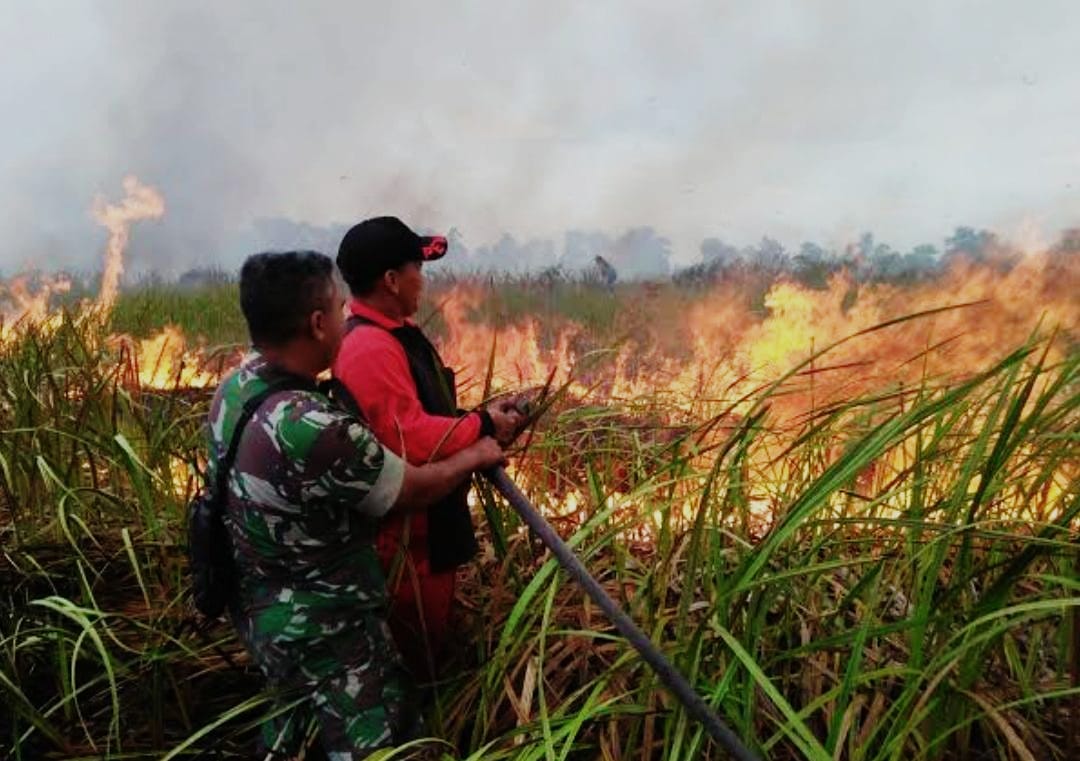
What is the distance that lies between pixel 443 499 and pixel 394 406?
0.26 metres

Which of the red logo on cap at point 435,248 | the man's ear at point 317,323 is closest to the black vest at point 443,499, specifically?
the red logo on cap at point 435,248

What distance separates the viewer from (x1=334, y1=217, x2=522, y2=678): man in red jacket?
2.20m

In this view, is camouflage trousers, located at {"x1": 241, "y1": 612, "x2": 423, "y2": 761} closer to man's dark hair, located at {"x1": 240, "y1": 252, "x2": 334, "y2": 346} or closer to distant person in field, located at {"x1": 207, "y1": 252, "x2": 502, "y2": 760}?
distant person in field, located at {"x1": 207, "y1": 252, "x2": 502, "y2": 760}

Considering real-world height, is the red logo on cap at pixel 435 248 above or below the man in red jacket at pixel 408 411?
above

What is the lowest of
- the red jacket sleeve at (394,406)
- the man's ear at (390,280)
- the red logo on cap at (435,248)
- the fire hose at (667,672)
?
the fire hose at (667,672)

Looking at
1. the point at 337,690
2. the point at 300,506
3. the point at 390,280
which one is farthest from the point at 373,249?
the point at 337,690

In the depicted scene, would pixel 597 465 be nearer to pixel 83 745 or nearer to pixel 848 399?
pixel 848 399

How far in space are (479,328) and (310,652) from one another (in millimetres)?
4984

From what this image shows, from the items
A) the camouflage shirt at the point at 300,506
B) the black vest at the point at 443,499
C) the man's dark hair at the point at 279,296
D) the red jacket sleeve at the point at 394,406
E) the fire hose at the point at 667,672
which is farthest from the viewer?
the black vest at the point at 443,499

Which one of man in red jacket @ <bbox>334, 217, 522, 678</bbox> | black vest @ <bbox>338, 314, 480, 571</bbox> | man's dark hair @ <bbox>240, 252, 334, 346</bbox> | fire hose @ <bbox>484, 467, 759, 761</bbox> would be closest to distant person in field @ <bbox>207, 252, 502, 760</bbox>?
man's dark hair @ <bbox>240, 252, 334, 346</bbox>

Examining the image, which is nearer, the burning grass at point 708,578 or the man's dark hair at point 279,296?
the burning grass at point 708,578

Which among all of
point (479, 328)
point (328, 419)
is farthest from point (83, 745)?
point (479, 328)

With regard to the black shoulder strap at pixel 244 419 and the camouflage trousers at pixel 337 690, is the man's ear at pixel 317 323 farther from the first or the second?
the camouflage trousers at pixel 337 690

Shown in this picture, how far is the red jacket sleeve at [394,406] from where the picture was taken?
217 centimetres
